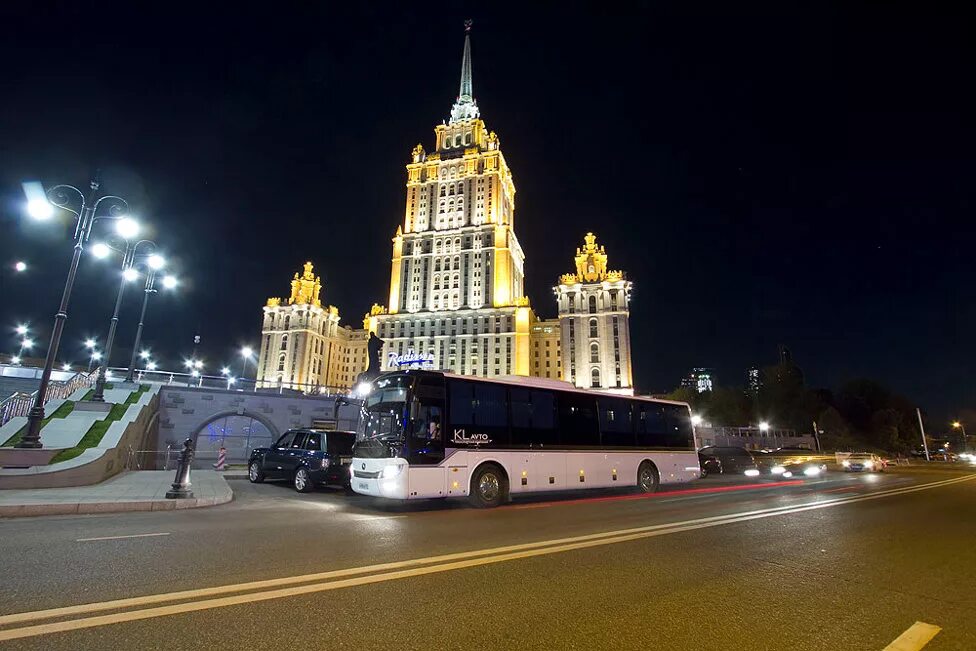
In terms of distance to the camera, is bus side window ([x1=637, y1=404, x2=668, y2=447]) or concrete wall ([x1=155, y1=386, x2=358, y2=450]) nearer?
bus side window ([x1=637, y1=404, x2=668, y2=447])

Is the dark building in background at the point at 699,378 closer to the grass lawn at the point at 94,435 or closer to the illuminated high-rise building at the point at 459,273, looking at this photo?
the illuminated high-rise building at the point at 459,273

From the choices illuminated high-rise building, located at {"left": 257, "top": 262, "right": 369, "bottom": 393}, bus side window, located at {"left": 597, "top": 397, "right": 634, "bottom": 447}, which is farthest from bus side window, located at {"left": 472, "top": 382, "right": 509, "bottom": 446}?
illuminated high-rise building, located at {"left": 257, "top": 262, "right": 369, "bottom": 393}

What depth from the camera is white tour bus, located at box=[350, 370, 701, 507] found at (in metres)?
10.8

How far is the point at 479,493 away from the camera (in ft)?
37.7

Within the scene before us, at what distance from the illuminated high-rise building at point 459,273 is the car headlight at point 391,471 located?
247 ft

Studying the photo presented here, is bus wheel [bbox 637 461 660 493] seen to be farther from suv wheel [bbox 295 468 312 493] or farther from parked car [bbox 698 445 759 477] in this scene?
parked car [bbox 698 445 759 477]

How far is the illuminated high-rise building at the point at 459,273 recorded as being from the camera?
303 ft

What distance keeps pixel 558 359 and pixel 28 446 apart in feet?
315

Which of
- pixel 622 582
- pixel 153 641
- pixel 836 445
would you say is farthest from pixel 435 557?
pixel 836 445

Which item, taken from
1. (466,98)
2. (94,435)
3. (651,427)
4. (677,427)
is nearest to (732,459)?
(677,427)

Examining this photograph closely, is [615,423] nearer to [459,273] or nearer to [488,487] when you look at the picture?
[488,487]

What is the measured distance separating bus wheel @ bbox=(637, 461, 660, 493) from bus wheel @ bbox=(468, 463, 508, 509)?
18.5 ft

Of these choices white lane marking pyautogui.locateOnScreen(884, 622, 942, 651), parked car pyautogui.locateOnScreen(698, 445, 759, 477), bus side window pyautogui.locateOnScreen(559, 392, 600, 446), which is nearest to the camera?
Answer: white lane marking pyautogui.locateOnScreen(884, 622, 942, 651)

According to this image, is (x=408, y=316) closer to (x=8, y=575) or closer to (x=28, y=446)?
(x=28, y=446)
